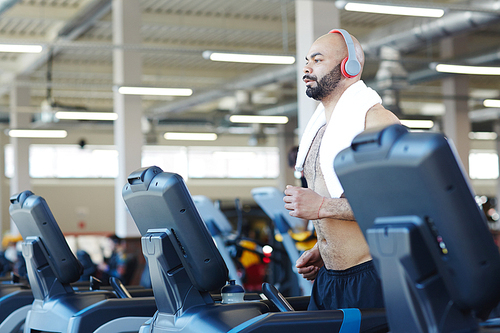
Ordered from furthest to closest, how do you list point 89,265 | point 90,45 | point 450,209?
point 90,45
point 89,265
point 450,209

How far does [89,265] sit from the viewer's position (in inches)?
211

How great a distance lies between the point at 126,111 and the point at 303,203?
758cm

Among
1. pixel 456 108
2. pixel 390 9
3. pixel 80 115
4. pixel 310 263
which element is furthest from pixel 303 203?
pixel 456 108

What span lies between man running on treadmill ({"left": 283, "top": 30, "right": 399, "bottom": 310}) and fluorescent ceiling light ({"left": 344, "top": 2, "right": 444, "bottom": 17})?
341 cm

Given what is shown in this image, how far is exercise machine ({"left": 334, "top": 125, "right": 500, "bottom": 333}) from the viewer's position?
1.17 m

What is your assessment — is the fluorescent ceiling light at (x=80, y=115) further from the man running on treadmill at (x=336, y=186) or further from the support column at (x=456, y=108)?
the man running on treadmill at (x=336, y=186)

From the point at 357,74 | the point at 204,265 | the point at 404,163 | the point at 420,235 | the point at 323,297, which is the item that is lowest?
the point at 323,297

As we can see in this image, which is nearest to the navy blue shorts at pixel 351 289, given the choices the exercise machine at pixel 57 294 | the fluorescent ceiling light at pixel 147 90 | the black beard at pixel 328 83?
the black beard at pixel 328 83

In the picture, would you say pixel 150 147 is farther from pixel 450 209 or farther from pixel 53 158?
pixel 450 209

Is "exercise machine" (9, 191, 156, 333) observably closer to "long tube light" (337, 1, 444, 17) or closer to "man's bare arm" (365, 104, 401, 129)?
"man's bare arm" (365, 104, 401, 129)

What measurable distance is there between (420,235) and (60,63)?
13.3m

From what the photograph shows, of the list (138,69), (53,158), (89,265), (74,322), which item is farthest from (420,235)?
(53,158)

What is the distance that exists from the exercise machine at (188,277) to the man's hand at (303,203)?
274mm

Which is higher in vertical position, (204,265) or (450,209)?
(450,209)
